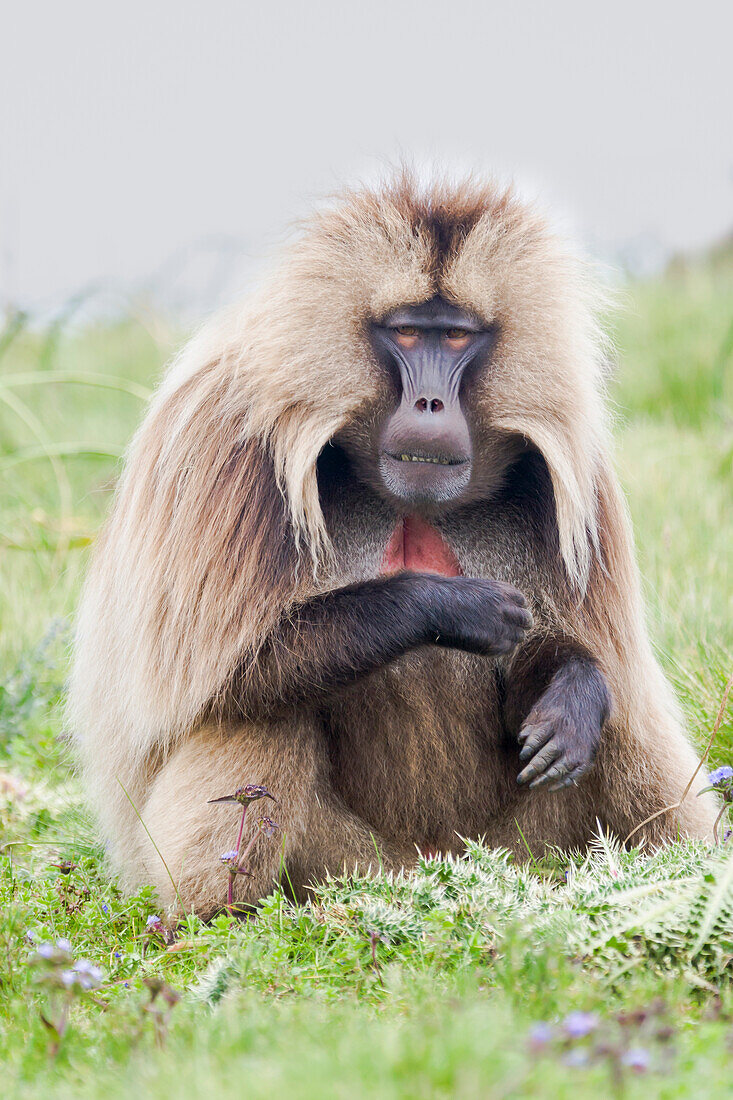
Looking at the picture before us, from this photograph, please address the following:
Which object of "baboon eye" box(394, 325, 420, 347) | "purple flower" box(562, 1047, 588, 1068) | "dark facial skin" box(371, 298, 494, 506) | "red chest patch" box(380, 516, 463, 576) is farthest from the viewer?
→ "red chest patch" box(380, 516, 463, 576)

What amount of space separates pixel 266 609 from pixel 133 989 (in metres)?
0.94

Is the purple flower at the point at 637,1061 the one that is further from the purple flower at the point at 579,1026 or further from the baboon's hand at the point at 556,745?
the baboon's hand at the point at 556,745

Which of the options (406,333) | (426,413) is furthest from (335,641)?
(406,333)

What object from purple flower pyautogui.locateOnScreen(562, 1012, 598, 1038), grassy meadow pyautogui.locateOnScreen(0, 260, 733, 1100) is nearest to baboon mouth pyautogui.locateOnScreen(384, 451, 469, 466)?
grassy meadow pyautogui.locateOnScreen(0, 260, 733, 1100)

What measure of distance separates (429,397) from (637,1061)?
173 centimetres

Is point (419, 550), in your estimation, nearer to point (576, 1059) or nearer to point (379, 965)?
point (379, 965)

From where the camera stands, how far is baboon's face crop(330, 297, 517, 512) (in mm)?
3043

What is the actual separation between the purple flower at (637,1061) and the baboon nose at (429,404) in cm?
169

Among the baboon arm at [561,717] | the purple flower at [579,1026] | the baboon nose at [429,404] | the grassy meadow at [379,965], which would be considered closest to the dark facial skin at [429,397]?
the baboon nose at [429,404]

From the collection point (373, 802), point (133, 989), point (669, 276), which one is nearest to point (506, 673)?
point (373, 802)

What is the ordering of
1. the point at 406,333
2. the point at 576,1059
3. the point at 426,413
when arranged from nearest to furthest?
the point at 576,1059 < the point at 426,413 < the point at 406,333

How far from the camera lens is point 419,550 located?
344cm

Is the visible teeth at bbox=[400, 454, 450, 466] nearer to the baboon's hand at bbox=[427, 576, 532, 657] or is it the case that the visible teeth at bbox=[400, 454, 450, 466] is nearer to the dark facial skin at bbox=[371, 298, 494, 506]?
the dark facial skin at bbox=[371, 298, 494, 506]

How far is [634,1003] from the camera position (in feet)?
7.09
